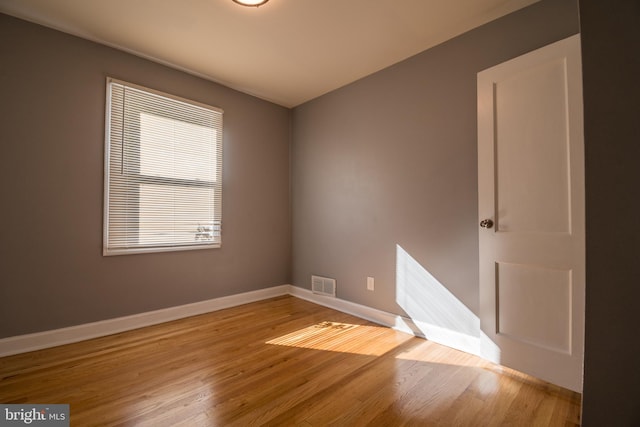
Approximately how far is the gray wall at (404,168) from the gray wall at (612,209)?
1.67m

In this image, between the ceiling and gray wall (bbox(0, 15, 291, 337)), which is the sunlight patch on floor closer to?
gray wall (bbox(0, 15, 291, 337))

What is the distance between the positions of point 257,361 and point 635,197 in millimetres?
2191

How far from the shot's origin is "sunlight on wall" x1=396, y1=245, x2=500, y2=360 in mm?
2213

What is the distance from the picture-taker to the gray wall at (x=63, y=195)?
2.15 metres

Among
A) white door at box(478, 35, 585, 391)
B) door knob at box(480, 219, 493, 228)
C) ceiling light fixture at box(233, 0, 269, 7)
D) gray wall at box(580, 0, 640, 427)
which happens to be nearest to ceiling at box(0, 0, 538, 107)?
ceiling light fixture at box(233, 0, 269, 7)

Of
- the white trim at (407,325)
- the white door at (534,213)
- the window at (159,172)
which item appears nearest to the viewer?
the white door at (534,213)

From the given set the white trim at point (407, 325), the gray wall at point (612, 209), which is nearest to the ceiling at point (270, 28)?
the gray wall at point (612, 209)

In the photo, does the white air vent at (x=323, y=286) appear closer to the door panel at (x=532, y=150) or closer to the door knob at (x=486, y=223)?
the door knob at (x=486, y=223)

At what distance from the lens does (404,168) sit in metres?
2.73

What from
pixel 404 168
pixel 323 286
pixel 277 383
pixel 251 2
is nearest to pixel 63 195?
pixel 251 2

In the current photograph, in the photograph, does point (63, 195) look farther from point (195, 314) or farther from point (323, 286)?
point (323, 286)

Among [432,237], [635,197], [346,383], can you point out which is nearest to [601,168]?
[635,197]

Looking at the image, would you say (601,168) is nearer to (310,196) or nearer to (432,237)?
(432,237)

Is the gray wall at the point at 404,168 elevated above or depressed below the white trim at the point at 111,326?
above
